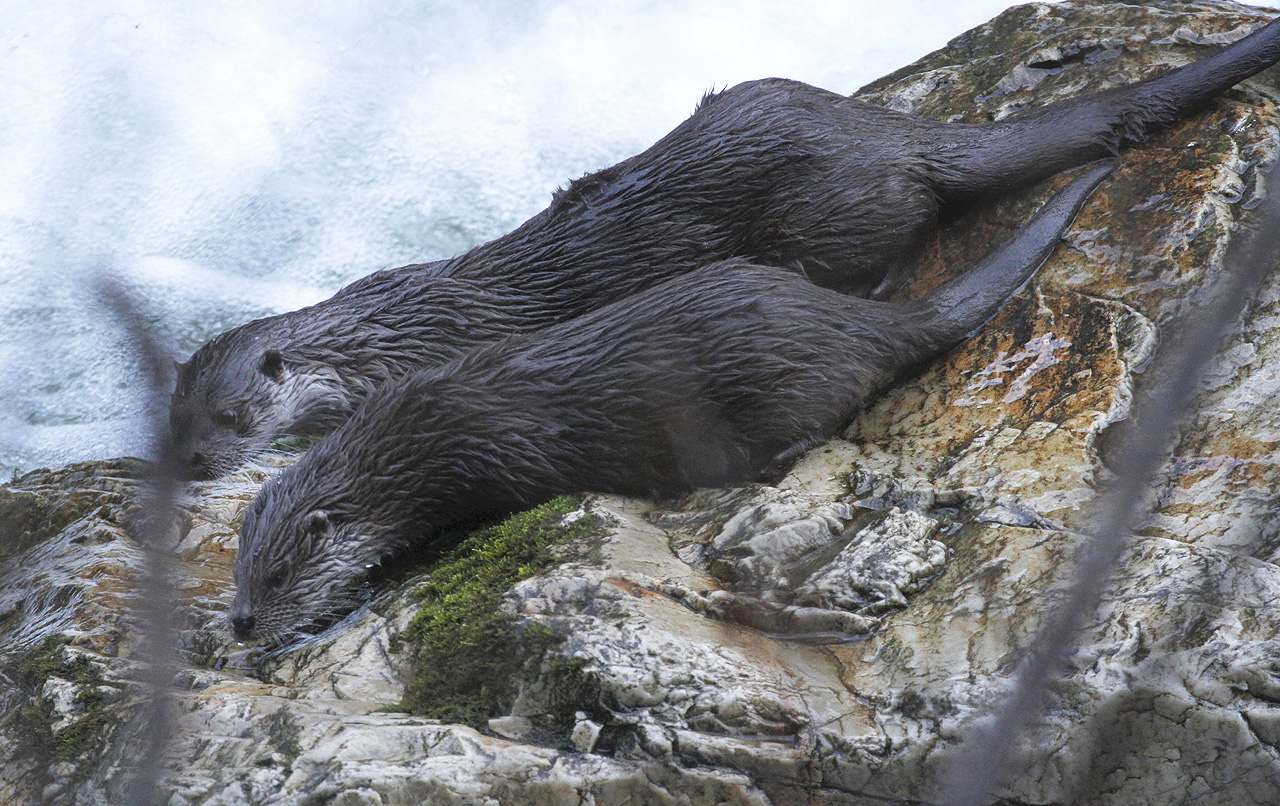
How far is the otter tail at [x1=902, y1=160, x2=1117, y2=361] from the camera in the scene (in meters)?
2.64

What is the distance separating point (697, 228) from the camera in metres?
3.33

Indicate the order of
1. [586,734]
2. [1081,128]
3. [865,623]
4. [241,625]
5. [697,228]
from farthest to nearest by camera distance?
[697,228] → [1081,128] → [241,625] → [865,623] → [586,734]

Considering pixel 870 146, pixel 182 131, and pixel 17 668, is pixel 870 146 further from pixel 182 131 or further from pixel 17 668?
pixel 182 131

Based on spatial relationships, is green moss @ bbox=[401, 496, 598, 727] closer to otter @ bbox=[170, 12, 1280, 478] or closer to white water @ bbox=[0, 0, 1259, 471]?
otter @ bbox=[170, 12, 1280, 478]

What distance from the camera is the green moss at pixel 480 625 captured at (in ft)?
6.31

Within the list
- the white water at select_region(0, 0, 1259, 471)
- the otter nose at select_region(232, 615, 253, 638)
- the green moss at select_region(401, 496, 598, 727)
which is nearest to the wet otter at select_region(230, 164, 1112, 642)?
the otter nose at select_region(232, 615, 253, 638)

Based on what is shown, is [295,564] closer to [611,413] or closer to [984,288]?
[611,413]

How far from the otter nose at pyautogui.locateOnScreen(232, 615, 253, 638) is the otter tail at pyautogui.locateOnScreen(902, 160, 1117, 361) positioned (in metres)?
1.76

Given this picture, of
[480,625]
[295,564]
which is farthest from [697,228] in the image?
[480,625]

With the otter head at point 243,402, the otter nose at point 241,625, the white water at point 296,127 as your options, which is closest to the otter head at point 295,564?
the otter nose at point 241,625

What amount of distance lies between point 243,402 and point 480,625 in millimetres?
1940

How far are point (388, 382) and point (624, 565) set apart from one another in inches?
43.2

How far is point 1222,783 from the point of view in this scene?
150 centimetres

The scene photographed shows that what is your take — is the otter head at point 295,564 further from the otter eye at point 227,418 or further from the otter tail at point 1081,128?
the otter tail at point 1081,128
